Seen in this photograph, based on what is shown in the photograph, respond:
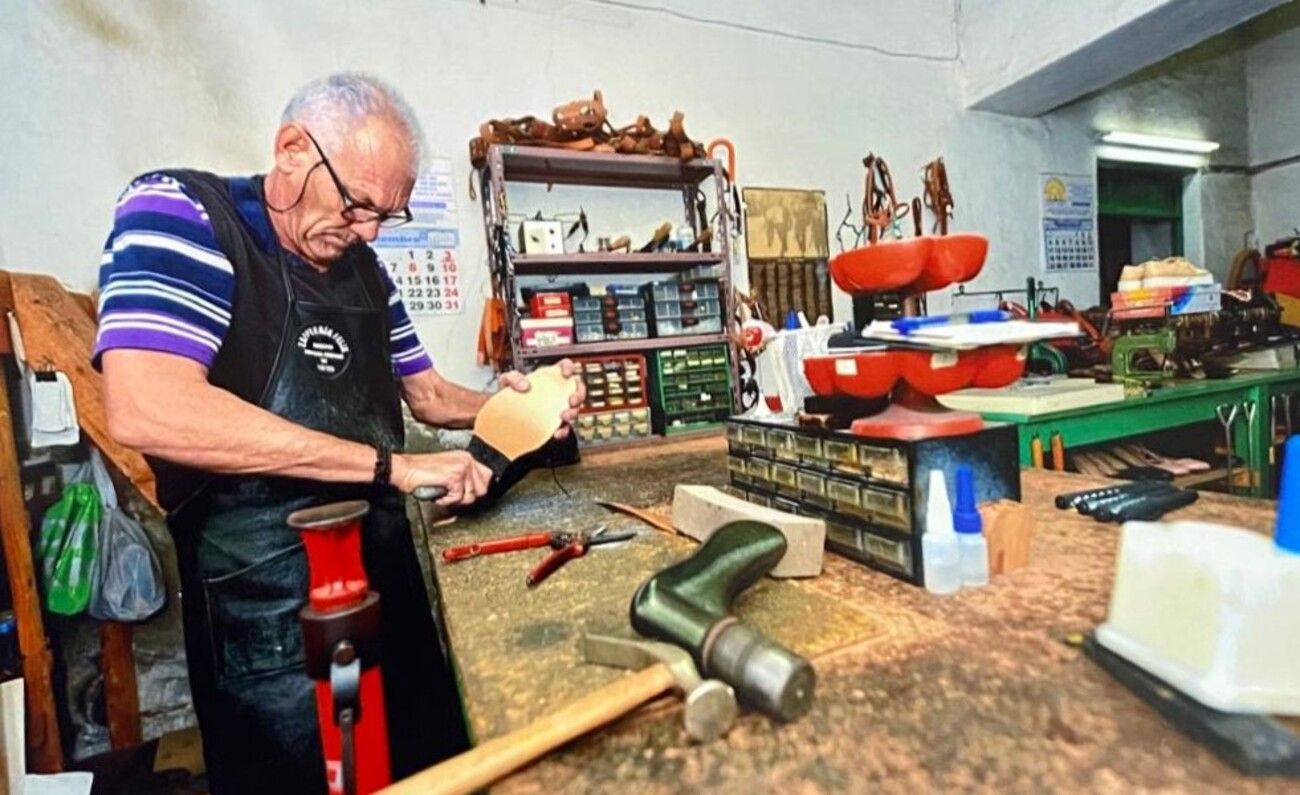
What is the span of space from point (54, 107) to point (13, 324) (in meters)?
0.73

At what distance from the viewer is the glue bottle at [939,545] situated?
76 cm

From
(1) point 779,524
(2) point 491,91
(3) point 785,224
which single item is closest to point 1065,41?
(3) point 785,224

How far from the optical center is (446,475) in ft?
3.59

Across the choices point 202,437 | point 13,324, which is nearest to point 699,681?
point 202,437

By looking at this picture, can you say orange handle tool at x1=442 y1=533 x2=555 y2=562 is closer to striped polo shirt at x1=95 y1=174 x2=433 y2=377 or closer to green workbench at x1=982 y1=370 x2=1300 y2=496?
striped polo shirt at x1=95 y1=174 x2=433 y2=377

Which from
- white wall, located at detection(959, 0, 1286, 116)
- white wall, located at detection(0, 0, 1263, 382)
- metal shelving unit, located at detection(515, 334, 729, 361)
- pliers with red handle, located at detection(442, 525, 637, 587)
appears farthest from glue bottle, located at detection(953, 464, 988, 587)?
white wall, located at detection(959, 0, 1286, 116)

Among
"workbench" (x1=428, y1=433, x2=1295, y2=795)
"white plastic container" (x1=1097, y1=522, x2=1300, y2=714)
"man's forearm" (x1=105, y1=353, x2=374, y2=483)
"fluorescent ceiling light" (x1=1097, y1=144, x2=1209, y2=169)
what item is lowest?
"workbench" (x1=428, y1=433, x2=1295, y2=795)

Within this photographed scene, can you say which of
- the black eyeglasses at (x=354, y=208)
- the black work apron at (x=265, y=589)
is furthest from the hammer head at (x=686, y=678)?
the black eyeglasses at (x=354, y=208)

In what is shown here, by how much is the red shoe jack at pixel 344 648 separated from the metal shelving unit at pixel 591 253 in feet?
4.88

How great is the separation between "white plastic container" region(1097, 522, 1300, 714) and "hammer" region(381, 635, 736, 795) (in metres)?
0.37

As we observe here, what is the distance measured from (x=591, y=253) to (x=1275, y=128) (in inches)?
205

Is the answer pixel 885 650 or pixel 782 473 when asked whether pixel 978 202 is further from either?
pixel 885 650

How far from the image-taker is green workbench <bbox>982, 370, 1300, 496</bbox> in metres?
2.11

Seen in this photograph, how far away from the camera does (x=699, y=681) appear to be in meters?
0.53
